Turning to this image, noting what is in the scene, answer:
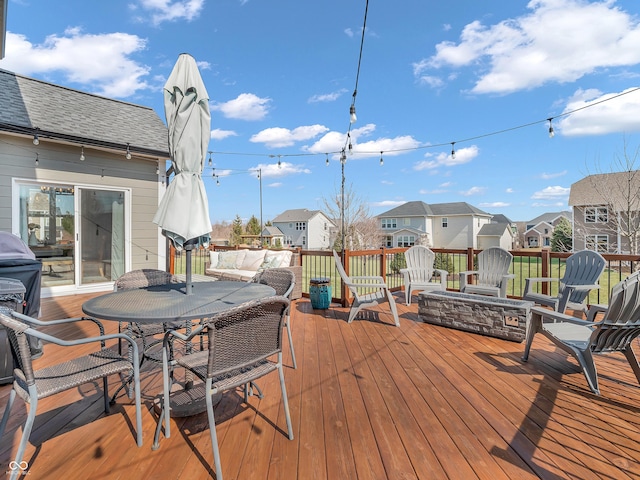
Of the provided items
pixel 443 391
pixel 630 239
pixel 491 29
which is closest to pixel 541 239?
pixel 630 239

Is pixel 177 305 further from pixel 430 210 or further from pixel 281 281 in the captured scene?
pixel 430 210

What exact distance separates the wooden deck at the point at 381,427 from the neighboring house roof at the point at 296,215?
33.0 m

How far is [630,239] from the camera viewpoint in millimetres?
9133

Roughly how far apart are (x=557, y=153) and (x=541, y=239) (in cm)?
2860

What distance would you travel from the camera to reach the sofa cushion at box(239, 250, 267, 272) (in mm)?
6691

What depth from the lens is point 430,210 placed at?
30781 millimetres

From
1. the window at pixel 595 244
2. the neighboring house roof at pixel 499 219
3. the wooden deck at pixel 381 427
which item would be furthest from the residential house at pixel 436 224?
the wooden deck at pixel 381 427

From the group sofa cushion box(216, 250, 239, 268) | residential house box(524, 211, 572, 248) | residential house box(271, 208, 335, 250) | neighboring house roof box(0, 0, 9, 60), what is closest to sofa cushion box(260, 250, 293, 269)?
sofa cushion box(216, 250, 239, 268)

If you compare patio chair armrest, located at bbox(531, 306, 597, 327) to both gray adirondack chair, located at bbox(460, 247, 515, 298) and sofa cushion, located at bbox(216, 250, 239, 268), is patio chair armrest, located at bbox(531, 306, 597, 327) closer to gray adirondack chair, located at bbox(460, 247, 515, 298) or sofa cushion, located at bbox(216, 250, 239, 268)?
gray adirondack chair, located at bbox(460, 247, 515, 298)

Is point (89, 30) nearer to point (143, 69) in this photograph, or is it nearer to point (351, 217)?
point (143, 69)

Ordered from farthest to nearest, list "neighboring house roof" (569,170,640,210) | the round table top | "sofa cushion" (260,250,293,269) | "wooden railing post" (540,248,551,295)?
"neighboring house roof" (569,170,640,210) → "sofa cushion" (260,250,293,269) → "wooden railing post" (540,248,551,295) → the round table top

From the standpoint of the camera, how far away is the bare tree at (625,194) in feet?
30.5

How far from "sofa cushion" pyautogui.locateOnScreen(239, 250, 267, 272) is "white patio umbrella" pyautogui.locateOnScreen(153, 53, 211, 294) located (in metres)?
4.12

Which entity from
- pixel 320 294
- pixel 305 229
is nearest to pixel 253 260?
pixel 320 294
